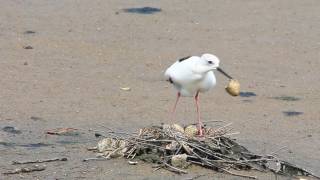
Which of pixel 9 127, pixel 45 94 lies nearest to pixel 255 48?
pixel 45 94

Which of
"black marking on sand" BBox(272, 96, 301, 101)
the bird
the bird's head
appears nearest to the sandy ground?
"black marking on sand" BBox(272, 96, 301, 101)

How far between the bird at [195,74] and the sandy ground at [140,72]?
0.83 metres

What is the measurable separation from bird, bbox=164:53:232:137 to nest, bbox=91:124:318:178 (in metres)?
0.21

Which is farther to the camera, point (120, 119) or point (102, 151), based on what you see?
point (120, 119)

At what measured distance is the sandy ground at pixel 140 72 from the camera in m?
9.04

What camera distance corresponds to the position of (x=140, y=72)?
1179cm

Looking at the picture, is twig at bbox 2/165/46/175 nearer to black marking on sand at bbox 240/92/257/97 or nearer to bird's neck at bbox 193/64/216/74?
bird's neck at bbox 193/64/216/74

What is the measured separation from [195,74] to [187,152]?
2.70 ft

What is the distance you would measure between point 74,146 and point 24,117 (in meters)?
1.19

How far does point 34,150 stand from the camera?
859 cm

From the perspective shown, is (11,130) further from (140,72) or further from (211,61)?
(140,72)

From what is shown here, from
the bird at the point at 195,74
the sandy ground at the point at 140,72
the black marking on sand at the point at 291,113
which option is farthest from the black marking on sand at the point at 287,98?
the bird at the point at 195,74

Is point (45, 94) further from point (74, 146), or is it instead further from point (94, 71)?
point (74, 146)

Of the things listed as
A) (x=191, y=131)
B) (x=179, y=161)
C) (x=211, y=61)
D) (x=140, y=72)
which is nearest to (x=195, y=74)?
(x=211, y=61)
